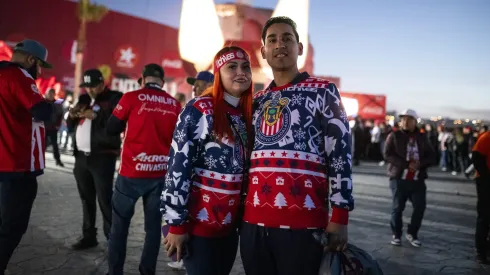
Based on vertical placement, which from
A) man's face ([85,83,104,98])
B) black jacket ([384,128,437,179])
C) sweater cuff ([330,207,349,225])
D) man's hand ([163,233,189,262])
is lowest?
man's hand ([163,233,189,262])

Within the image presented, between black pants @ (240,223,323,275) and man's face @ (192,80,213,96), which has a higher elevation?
man's face @ (192,80,213,96)

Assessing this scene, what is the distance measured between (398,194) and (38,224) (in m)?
5.44

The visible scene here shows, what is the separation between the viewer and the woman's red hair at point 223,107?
2191mm

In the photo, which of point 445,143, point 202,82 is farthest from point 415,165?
point 445,143

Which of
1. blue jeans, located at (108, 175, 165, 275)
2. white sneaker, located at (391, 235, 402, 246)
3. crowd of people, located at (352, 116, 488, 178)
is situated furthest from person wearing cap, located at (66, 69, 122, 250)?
crowd of people, located at (352, 116, 488, 178)

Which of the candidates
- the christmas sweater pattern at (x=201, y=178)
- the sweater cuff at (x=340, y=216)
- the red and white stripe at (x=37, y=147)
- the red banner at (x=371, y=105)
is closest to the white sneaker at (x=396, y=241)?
the sweater cuff at (x=340, y=216)

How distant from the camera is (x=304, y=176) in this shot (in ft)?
6.64

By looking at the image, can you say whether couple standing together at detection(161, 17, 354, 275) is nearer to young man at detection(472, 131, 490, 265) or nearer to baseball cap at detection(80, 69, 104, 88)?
baseball cap at detection(80, 69, 104, 88)

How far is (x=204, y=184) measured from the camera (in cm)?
218

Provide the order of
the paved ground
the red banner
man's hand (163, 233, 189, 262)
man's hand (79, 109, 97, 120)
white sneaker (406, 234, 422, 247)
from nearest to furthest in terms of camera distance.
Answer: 1. man's hand (163, 233, 189, 262)
2. the paved ground
3. man's hand (79, 109, 97, 120)
4. white sneaker (406, 234, 422, 247)
5. the red banner

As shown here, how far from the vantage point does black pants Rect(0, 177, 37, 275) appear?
3.12 m

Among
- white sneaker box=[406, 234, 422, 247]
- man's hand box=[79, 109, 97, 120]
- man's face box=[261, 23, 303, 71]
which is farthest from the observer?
white sneaker box=[406, 234, 422, 247]

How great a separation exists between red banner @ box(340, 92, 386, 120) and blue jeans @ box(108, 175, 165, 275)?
25.2 metres

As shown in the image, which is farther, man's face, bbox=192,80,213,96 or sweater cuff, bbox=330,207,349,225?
man's face, bbox=192,80,213,96
